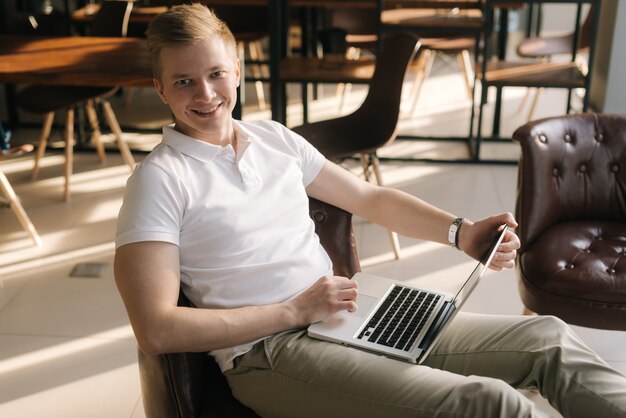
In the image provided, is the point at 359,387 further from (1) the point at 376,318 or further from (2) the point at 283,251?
(2) the point at 283,251

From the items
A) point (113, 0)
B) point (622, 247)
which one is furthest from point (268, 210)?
point (113, 0)

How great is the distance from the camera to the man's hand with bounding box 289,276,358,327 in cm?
166

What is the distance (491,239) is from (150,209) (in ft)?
2.69

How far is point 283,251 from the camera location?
5.80ft

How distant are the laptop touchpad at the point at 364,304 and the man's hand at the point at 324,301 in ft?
0.36

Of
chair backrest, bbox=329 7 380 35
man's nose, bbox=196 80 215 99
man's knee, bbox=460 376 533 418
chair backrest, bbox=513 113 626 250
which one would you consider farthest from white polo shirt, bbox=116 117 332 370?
chair backrest, bbox=329 7 380 35

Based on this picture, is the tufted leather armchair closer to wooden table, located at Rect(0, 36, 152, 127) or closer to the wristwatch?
the wristwatch

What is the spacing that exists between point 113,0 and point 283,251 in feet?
10.6

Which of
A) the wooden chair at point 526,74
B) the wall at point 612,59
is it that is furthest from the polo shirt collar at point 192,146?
the wall at point 612,59

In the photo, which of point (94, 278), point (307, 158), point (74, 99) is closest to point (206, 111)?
point (307, 158)

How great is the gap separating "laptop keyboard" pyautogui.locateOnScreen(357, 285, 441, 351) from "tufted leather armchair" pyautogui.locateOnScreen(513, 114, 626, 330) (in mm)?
621

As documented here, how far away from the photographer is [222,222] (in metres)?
1.69

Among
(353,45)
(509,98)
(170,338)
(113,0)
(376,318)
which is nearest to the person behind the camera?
(170,338)

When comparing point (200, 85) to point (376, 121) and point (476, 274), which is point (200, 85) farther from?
point (376, 121)
